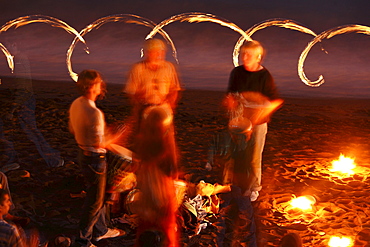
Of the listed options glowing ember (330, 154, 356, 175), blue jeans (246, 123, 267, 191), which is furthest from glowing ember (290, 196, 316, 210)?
glowing ember (330, 154, 356, 175)

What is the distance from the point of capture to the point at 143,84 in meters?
6.56

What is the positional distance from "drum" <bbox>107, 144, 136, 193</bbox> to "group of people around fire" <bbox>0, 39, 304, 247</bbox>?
5.2 inches

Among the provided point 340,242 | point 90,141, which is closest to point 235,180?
point 340,242

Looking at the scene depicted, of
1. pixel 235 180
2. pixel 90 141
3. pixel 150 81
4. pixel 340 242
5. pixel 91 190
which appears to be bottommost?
pixel 340 242

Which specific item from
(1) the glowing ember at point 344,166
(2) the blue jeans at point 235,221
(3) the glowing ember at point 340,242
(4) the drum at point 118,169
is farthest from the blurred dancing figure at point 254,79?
(1) the glowing ember at point 344,166

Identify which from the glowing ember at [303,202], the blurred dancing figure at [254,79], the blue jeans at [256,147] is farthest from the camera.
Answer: the glowing ember at [303,202]

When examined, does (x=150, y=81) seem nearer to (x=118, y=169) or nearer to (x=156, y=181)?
(x=118, y=169)

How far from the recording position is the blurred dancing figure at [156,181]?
14.1ft

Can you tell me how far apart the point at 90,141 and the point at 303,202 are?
12.9ft

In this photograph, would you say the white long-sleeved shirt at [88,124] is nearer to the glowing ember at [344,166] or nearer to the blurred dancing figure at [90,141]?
the blurred dancing figure at [90,141]

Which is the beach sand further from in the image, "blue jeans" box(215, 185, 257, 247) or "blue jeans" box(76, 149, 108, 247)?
"blue jeans" box(76, 149, 108, 247)

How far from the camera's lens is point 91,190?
4.79 m

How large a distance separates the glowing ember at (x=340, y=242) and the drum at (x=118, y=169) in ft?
9.12

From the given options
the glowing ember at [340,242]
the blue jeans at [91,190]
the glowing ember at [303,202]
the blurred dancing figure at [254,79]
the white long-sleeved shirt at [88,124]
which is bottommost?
the glowing ember at [340,242]
